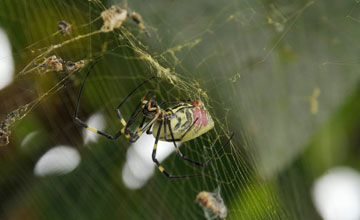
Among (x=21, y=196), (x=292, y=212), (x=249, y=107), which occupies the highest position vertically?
(x=21, y=196)

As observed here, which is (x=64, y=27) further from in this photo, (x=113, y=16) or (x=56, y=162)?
(x=56, y=162)

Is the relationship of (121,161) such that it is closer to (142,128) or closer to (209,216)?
(142,128)

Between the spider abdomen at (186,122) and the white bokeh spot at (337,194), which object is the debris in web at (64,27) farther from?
the white bokeh spot at (337,194)

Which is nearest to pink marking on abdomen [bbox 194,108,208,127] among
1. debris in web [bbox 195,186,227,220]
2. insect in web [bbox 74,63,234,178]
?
insect in web [bbox 74,63,234,178]

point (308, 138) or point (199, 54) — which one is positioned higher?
point (199, 54)

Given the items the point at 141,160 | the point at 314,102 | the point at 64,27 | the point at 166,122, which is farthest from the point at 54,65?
the point at 314,102

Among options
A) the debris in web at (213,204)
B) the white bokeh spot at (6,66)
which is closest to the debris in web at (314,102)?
the debris in web at (213,204)

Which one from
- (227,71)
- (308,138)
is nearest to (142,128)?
(227,71)
